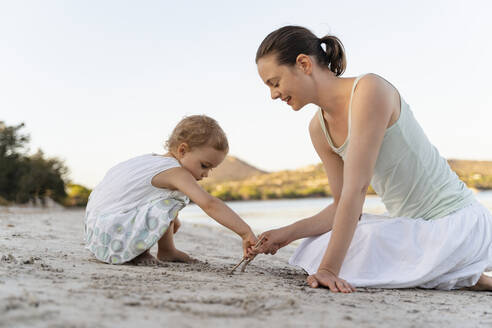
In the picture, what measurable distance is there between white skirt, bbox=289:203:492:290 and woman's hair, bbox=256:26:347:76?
0.84 meters

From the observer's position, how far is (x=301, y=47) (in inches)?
87.0

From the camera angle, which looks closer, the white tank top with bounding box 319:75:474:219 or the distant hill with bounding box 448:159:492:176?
the white tank top with bounding box 319:75:474:219

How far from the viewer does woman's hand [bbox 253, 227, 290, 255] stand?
7.87 ft

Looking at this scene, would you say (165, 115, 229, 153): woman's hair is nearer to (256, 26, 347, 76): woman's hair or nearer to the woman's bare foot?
(256, 26, 347, 76): woman's hair

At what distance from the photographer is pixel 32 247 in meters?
2.73

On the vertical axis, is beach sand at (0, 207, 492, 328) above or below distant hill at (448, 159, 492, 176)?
below

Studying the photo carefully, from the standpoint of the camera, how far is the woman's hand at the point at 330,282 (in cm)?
190

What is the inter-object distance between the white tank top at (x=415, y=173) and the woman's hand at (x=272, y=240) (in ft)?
1.72

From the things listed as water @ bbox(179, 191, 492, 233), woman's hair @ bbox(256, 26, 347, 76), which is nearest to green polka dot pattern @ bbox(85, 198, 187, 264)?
woman's hair @ bbox(256, 26, 347, 76)

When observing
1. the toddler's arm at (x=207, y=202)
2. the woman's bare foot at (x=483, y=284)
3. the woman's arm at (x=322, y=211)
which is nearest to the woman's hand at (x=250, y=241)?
the toddler's arm at (x=207, y=202)

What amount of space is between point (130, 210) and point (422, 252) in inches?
60.5

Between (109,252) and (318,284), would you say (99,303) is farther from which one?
(109,252)

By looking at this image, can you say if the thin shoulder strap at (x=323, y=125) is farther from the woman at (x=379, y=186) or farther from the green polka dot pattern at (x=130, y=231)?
the green polka dot pattern at (x=130, y=231)

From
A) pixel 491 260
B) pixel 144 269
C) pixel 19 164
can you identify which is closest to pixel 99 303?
pixel 144 269
